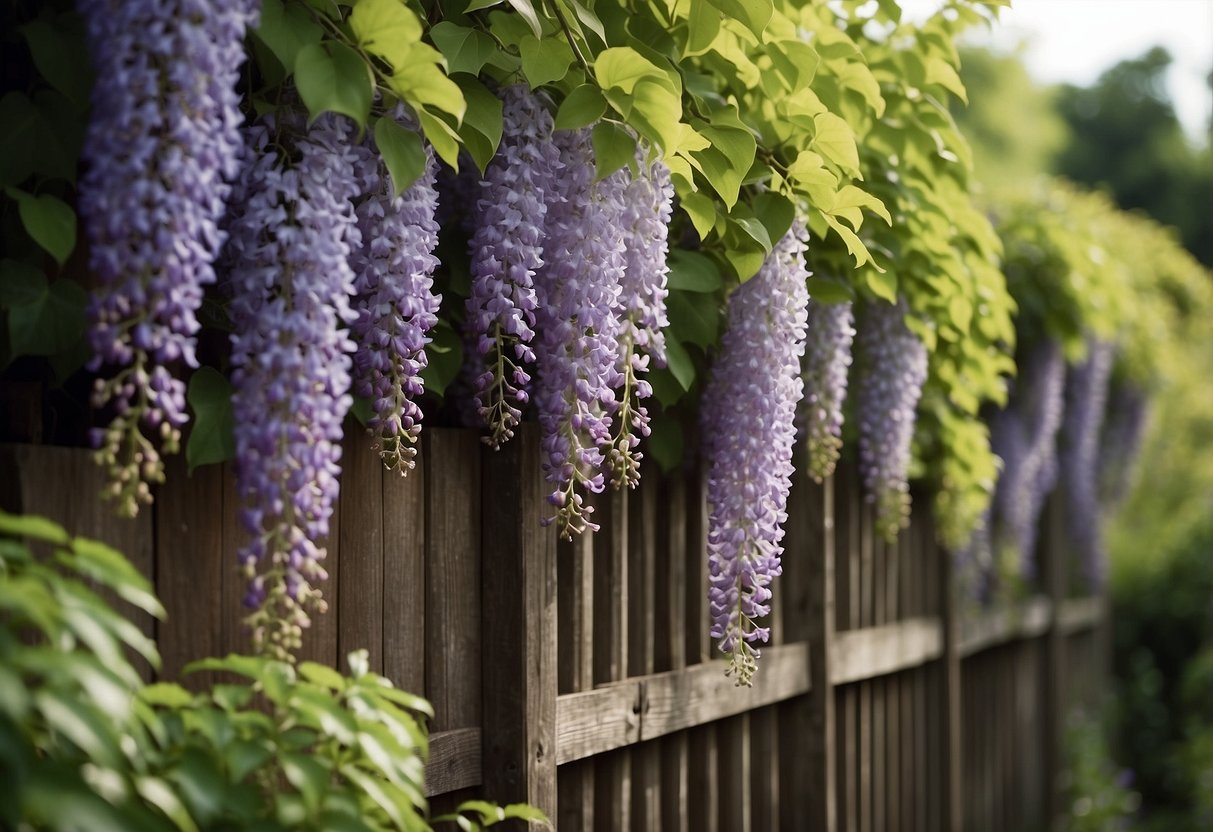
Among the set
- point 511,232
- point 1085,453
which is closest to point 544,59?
point 511,232

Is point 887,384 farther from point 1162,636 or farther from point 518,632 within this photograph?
point 1162,636

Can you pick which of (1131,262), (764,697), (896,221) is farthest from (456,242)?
(1131,262)

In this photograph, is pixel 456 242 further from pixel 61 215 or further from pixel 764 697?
pixel 764 697

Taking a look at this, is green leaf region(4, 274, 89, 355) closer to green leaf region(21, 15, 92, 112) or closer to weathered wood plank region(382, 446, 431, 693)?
green leaf region(21, 15, 92, 112)

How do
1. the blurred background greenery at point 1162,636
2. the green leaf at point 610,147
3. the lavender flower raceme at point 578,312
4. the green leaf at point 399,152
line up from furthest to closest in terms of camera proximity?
the blurred background greenery at point 1162,636, the lavender flower raceme at point 578,312, the green leaf at point 610,147, the green leaf at point 399,152

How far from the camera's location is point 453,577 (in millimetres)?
2311

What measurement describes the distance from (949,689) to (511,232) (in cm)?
390

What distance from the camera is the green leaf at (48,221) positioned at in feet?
4.96

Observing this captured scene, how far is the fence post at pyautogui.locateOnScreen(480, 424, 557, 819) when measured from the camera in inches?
91.7

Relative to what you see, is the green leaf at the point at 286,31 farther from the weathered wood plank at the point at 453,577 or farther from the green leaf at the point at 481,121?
the weathered wood plank at the point at 453,577

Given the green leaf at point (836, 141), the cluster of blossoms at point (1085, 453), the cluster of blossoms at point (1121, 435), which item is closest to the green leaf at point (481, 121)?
the green leaf at point (836, 141)

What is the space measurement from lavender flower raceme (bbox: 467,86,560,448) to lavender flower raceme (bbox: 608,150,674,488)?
6.9 inches

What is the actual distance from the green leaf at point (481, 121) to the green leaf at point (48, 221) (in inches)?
22.9

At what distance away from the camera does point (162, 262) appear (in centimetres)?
142
